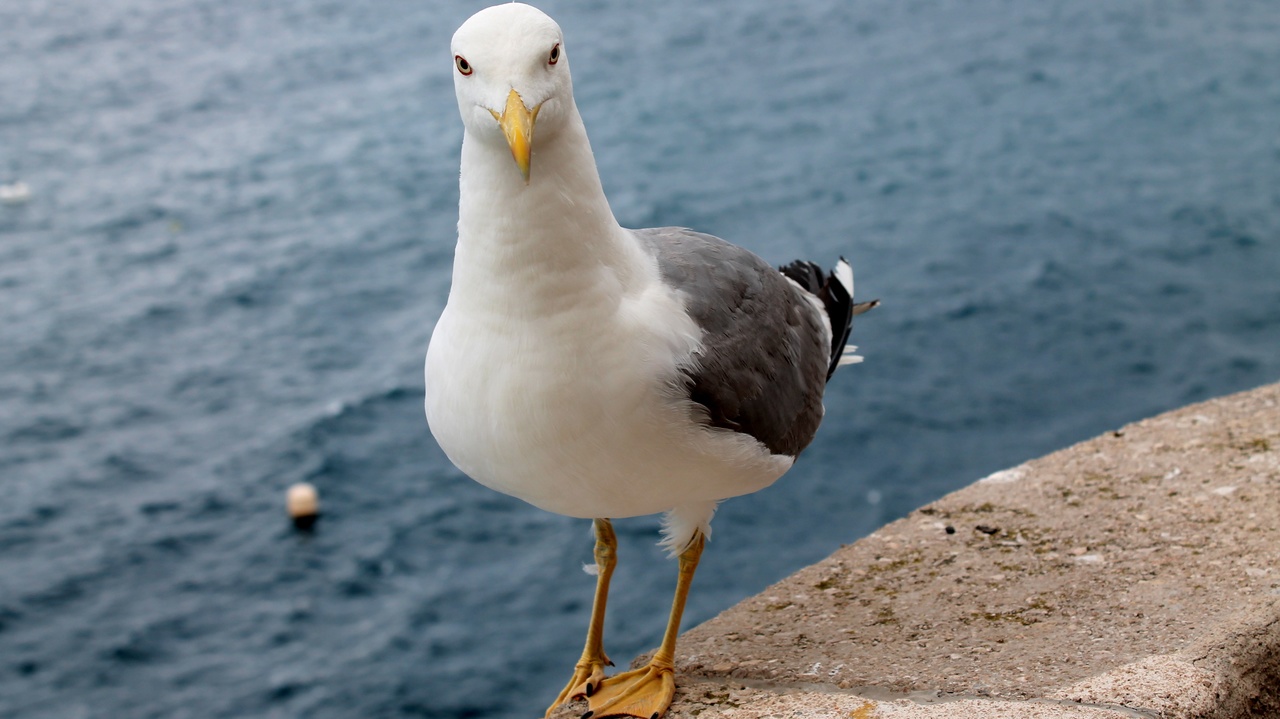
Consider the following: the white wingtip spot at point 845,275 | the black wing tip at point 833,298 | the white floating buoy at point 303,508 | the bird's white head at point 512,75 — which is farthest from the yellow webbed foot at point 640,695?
the white floating buoy at point 303,508

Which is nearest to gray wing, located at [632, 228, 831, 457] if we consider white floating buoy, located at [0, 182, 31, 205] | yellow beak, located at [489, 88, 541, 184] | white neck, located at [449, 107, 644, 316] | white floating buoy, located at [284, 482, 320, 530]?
white neck, located at [449, 107, 644, 316]

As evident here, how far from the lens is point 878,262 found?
483 inches

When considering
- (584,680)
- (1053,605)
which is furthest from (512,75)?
(1053,605)

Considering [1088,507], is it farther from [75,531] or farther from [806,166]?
[806,166]

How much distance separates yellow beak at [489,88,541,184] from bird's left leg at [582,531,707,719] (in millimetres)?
1553

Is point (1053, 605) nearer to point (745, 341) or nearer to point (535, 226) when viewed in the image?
point (745, 341)

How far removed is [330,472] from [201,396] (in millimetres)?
1762

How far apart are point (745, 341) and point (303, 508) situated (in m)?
7.49

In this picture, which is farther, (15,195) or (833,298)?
(15,195)

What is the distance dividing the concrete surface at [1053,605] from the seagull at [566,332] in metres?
0.69

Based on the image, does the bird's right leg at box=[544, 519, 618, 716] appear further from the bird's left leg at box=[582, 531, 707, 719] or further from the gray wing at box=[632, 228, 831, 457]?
the gray wing at box=[632, 228, 831, 457]

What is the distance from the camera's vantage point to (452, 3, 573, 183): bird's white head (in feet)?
9.23

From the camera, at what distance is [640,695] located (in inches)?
152

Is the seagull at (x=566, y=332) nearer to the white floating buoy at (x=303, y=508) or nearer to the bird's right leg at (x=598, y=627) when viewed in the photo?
the bird's right leg at (x=598, y=627)
